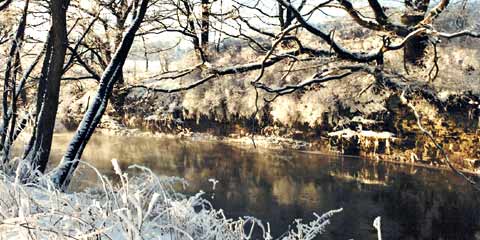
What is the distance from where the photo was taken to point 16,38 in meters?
5.16

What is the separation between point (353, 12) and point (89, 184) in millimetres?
4894

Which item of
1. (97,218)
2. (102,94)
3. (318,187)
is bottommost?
(318,187)

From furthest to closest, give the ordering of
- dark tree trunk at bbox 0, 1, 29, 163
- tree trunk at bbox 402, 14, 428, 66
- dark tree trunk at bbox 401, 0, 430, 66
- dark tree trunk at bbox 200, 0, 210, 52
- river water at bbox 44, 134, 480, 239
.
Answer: dark tree trunk at bbox 200, 0, 210, 52
tree trunk at bbox 402, 14, 428, 66
dark tree trunk at bbox 401, 0, 430, 66
river water at bbox 44, 134, 480, 239
dark tree trunk at bbox 0, 1, 29, 163

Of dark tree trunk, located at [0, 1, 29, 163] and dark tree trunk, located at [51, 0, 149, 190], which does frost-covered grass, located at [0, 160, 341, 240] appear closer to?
dark tree trunk, located at [51, 0, 149, 190]

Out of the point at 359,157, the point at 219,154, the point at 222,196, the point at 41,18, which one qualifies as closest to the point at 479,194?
the point at 359,157

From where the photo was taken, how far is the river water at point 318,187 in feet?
20.0

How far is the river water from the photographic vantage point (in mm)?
6102

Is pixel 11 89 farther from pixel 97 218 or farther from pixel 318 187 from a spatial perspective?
pixel 318 187

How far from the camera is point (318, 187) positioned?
7.64 meters

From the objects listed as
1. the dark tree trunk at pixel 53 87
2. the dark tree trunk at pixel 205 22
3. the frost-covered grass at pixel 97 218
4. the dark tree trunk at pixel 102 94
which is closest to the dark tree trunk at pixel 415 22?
the dark tree trunk at pixel 205 22

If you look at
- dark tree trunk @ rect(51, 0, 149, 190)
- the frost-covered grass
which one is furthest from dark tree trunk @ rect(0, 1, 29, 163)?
the frost-covered grass

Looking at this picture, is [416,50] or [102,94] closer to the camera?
[102,94]

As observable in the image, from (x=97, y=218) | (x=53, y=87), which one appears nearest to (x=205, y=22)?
(x=53, y=87)

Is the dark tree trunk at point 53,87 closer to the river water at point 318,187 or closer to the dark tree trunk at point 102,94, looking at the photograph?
the dark tree trunk at point 102,94
